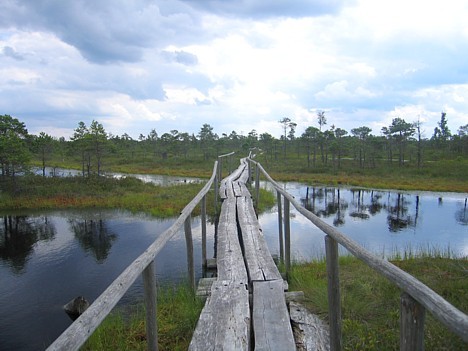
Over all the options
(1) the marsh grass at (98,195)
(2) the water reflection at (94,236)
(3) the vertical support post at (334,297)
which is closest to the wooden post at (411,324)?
(3) the vertical support post at (334,297)

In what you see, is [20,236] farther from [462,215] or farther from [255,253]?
[462,215]

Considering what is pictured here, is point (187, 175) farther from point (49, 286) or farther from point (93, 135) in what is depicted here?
point (49, 286)

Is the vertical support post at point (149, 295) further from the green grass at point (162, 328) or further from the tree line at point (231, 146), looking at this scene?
the tree line at point (231, 146)

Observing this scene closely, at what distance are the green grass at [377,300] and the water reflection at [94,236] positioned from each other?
6.06 metres

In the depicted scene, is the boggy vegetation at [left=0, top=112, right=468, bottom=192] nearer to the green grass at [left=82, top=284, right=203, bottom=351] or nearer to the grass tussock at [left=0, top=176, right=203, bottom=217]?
the grass tussock at [left=0, top=176, right=203, bottom=217]

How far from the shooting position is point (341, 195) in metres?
20.5

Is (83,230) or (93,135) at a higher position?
(93,135)

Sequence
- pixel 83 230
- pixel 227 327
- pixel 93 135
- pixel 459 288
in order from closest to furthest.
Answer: pixel 227 327, pixel 459 288, pixel 83 230, pixel 93 135

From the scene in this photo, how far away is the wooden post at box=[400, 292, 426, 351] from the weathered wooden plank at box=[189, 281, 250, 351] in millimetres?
1640

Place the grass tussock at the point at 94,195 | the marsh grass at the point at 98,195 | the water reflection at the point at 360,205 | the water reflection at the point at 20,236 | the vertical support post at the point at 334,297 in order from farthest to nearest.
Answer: the grass tussock at the point at 94,195
the marsh grass at the point at 98,195
the water reflection at the point at 360,205
the water reflection at the point at 20,236
the vertical support post at the point at 334,297

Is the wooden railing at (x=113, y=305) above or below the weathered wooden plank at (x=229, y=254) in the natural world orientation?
above

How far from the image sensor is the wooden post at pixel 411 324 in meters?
1.89

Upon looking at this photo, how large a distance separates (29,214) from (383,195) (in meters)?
18.7

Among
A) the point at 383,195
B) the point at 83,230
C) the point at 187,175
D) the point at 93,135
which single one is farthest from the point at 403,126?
the point at 83,230
